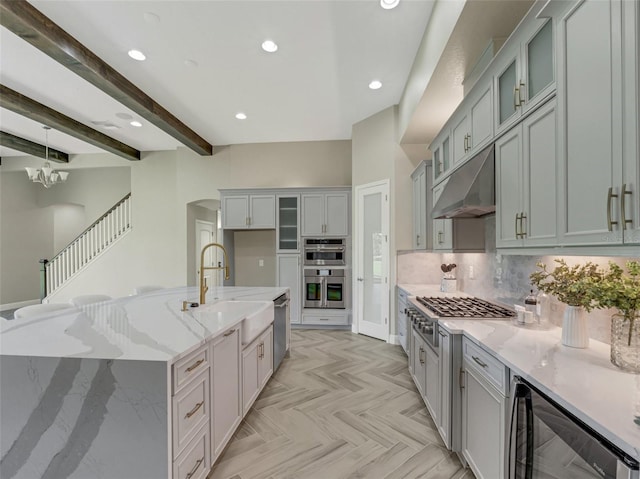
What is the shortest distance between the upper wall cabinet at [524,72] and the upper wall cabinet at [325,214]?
346cm

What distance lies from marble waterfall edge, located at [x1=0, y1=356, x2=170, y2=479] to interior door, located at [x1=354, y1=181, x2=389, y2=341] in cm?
351

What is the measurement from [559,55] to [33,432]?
2.94 metres

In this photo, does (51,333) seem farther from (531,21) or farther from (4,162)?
(4,162)

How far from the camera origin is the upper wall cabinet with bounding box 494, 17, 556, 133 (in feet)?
4.81

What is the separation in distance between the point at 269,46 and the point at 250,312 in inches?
107

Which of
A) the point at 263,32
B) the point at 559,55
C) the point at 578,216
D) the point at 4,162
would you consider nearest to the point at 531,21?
the point at 559,55

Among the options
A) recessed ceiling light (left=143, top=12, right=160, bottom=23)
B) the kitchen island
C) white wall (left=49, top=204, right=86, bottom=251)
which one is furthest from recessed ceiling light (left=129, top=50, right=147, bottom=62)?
white wall (left=49, top=204, right=86, bottom=251)

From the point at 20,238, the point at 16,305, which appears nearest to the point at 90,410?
the point at 16,305

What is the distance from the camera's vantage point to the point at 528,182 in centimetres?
160

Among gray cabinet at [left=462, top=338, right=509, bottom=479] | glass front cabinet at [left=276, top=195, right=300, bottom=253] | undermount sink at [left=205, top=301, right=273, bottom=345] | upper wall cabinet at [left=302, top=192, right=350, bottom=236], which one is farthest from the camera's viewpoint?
glass front cabinet at [left=276, top=195, right=300, bottom=253]

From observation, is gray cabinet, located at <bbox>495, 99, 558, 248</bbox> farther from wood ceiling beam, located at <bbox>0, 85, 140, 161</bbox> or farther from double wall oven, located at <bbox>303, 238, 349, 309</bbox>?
wood ceiling beam, located at <bbox>0, 85, 140, 161</bbox>

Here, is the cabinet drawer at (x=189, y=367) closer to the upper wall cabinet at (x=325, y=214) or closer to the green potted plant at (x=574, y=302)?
the green potted plant at (x=574, y=302)

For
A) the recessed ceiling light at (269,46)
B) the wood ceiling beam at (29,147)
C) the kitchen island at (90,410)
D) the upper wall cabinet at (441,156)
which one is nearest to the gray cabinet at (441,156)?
the upper wall cabinet at (441,156)

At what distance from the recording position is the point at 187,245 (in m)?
6.43
